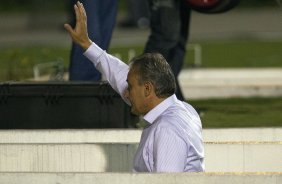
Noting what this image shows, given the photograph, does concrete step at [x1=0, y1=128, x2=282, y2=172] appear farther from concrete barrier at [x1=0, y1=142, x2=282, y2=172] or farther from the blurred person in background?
the blurred person in background

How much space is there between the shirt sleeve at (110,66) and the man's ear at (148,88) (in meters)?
0.54

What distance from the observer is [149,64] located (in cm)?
542

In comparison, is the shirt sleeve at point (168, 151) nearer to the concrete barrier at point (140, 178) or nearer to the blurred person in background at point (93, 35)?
the concrete barrier at point (140, 178)

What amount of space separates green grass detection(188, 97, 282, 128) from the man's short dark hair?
16.4 ft

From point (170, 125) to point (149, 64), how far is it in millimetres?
266

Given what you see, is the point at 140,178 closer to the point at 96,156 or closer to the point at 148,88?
the point at 148,88

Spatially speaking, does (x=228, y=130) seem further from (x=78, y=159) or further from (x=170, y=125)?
(x=170, y=125)

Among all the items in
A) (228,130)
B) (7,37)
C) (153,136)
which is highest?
(153,136)

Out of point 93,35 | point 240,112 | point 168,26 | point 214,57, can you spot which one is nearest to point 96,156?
point 93,35

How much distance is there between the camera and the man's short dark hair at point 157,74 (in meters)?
5.39

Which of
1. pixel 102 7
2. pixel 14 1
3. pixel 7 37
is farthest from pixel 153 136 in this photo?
pixel 14 1

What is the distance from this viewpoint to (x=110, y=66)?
5992 millimetres

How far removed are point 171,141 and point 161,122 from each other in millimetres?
105

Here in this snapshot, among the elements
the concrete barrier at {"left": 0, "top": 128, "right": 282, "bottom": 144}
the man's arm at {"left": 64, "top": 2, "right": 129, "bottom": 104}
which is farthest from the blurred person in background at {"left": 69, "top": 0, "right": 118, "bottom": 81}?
the man's arm at {"left": 64, "top": 2, "right": 129, "bottom": 104}
